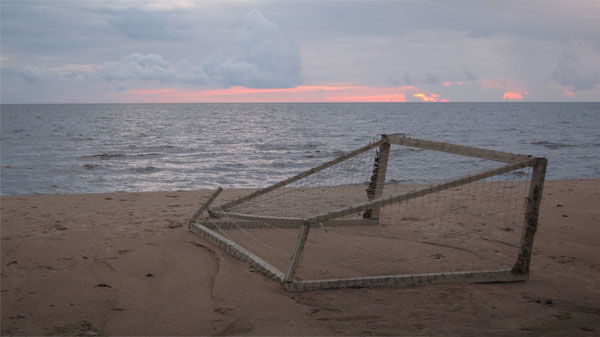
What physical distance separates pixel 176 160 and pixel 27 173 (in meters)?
6.46

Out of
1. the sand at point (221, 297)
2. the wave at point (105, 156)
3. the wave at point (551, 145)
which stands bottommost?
the wave at point (105, 156)

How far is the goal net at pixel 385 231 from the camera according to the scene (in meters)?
4.78

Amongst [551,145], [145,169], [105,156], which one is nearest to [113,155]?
[105,156]

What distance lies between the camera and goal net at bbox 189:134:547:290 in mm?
4777

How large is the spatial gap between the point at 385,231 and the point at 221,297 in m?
3.39

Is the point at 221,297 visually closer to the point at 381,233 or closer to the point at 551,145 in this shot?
the point at 381,233

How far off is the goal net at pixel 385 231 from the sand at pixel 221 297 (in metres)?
0.22

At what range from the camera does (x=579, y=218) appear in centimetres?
790

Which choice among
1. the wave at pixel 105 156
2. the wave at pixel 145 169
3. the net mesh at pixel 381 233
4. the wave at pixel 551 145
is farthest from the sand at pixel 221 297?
the wave at pixel 551 145

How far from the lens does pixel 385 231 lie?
23.4 feet

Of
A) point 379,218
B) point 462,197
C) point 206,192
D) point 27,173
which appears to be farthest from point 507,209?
point 27,173

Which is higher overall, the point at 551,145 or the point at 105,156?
the point at 551,145

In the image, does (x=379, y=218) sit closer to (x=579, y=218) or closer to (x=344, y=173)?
(x=579, y=218)

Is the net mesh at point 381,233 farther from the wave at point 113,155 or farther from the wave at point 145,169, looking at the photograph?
the wave at point 113,155
